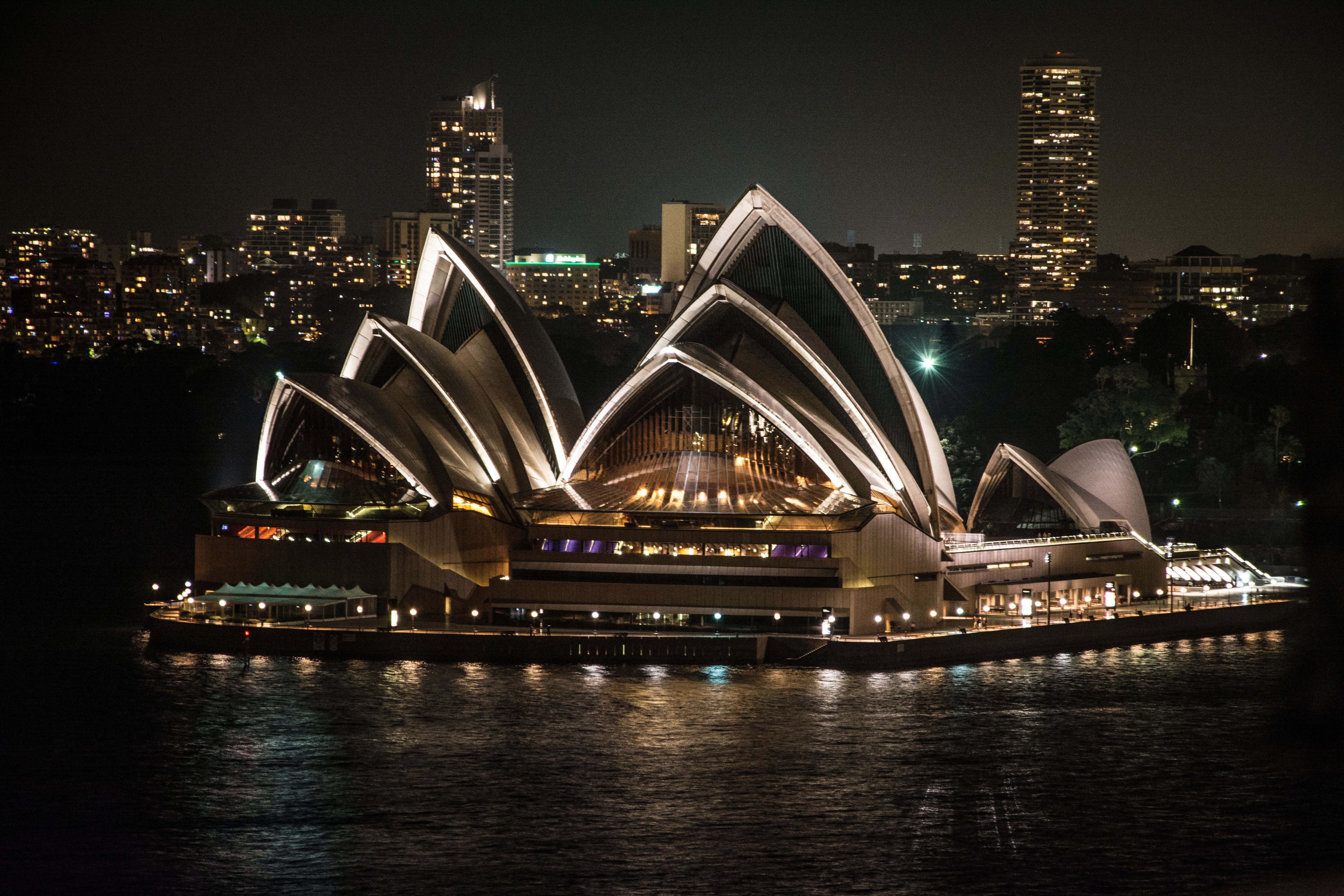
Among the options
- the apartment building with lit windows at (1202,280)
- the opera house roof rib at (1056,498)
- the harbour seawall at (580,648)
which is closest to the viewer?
the harbour seawall at (580,648)

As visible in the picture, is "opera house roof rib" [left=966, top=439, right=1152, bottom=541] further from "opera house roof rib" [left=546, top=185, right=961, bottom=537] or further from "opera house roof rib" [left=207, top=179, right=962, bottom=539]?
"opera house roof rib" [left=546, top=185, right=961, bottom=537]

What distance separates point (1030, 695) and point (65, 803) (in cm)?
2233

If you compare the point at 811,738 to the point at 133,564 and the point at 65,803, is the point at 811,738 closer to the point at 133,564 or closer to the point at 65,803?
the point at 65,803

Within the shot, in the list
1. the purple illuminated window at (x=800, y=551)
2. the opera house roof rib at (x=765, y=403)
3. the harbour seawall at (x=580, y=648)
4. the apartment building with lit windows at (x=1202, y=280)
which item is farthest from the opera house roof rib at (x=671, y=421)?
the apartment building with lit windows at (x=1202, y=280)

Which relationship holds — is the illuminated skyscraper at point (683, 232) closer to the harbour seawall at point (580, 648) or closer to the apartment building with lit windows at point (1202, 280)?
the apartment building with lit windows at point (1202, 280)

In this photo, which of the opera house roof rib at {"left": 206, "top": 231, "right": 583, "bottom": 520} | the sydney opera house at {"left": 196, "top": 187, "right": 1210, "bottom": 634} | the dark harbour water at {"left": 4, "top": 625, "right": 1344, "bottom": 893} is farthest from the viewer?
the opera house roof rib at {"left": 206, "top": 231, "right": 583, "bottom": 520}

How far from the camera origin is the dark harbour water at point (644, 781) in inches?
1120

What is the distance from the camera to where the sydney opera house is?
157ft

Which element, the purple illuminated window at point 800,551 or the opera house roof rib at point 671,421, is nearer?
the purple illuminated window at point 800,551

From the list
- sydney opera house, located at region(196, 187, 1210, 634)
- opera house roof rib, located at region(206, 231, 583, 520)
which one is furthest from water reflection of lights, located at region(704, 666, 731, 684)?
opera house roof rib, located at region(206, 231, 583, 520)

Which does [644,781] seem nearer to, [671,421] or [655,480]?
[655,480]

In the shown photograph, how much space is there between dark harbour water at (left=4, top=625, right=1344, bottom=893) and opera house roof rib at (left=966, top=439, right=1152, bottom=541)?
10784 mm

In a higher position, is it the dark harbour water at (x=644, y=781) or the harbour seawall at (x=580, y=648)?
the harbour seawall at (x=580, y=648)

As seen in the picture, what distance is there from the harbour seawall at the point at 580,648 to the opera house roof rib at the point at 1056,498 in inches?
390
